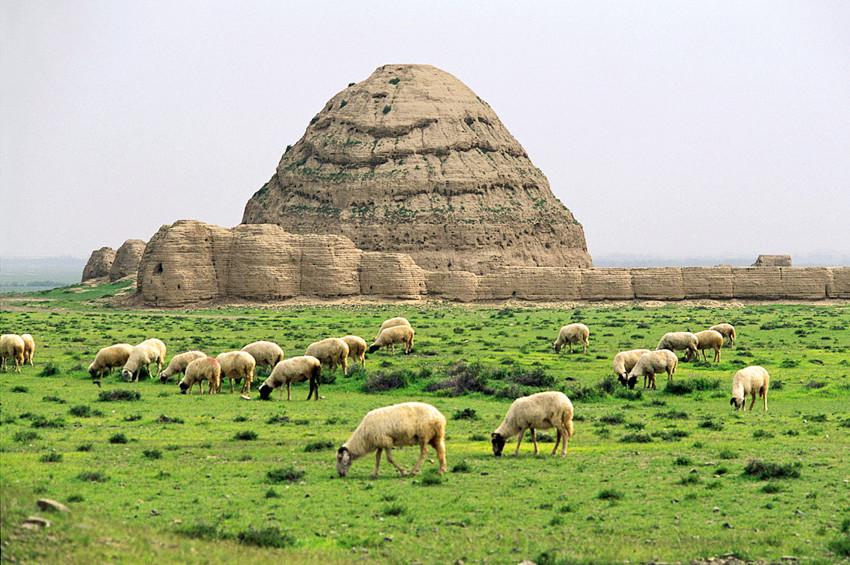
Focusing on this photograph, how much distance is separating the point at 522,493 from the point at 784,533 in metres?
3.73

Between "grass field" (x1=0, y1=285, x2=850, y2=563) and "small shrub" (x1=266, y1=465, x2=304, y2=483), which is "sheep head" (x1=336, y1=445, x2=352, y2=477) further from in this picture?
"small shrub" (x1=266, y1=465, x2=304, y2=483)

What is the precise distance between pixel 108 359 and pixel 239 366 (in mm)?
5302

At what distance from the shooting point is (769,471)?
16266 millimetres

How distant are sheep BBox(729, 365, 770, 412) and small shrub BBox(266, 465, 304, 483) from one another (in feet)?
36.8

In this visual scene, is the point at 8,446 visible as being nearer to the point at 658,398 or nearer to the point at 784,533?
the point at 784,533

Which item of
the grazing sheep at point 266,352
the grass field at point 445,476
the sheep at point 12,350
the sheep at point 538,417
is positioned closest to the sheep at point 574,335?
the grass field at point 445,476

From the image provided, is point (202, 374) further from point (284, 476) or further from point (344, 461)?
point (344, 461)

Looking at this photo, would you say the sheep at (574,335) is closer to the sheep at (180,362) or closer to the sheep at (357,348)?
the sheep at (357,348)

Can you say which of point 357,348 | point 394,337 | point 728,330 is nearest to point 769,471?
point 357,348

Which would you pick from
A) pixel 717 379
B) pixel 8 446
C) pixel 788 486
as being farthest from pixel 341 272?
pixel 788 486

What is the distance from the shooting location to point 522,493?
15195mm

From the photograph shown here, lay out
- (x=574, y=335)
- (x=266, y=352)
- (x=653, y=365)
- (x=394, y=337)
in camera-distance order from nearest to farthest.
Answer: (x=653, y=365) → (x=266, y=352) → (x=394, y=337) → (x=574, y=335)

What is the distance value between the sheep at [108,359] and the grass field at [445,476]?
876 mm

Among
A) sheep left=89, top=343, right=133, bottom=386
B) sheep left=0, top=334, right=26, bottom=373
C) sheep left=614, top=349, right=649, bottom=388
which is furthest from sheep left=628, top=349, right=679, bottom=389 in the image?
sheep left=0, top=334, right=26, bottom=373
